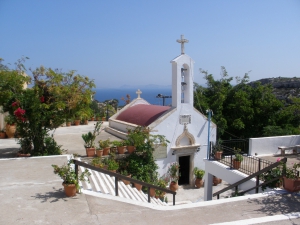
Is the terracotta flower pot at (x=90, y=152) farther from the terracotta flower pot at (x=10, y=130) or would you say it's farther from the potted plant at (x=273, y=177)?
the potted plant at (x=273, y=177)

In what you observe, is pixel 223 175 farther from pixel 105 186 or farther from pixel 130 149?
pixel 105 186

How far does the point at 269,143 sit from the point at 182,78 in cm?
570

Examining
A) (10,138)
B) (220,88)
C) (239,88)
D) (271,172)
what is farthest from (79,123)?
(271,172)

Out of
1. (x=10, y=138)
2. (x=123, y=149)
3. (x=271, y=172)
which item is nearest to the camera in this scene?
(x=271, y=172)

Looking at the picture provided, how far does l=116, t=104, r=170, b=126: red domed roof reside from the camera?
15.3m

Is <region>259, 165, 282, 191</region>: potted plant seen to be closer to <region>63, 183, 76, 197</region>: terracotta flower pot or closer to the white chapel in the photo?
the white chapel

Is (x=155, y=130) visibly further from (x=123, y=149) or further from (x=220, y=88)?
(x=220, y=88)

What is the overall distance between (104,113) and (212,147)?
47.3 feet

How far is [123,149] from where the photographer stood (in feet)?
41.4

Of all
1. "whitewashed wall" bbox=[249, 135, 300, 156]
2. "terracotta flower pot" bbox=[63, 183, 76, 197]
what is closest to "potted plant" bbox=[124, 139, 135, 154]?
"whitewashed wall" bbox=[249, 135, 300, 156]

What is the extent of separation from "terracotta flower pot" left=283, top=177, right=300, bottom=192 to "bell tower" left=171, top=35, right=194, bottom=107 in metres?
7.75

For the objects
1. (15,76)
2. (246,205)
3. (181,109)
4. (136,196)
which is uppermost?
(15,76)

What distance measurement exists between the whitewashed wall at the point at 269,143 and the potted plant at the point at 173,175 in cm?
387

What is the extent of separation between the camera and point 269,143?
13820 millimetres
